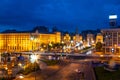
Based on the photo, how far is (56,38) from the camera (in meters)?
Answer: 179

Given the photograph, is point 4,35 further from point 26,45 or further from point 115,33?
point 115,33

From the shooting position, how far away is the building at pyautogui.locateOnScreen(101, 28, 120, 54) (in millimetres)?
120500

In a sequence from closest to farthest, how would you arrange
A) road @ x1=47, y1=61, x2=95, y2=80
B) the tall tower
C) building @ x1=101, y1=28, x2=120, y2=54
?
road @ x1=47, y1=61, x2=95, y2=80 < building @ x1=101, y1=28, x2=120, y2=54 < the tall tower

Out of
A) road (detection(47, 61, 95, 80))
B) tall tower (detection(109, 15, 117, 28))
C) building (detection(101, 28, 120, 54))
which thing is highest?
tall tower (detection(109, 15, 117, 28))

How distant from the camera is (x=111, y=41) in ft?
409

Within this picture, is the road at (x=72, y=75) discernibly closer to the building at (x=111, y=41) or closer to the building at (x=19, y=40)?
the building at (x=111, y=41)

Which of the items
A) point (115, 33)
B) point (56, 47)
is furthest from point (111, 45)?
point (56, 47)

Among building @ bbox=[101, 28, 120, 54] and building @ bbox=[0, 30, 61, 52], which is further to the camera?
building @ bbox=[0, 30, 61, 52]

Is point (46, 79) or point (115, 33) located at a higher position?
point (115, 33)

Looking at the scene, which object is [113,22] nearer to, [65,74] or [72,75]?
[65,74]

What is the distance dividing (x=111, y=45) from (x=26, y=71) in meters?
83.5

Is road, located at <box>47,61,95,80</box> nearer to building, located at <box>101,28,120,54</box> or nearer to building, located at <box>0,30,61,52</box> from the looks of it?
building, located at <box>101,28,120,54</box>

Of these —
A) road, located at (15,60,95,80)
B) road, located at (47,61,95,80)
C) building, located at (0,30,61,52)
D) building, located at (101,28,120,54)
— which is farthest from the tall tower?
road, located at (15,60,95,80)

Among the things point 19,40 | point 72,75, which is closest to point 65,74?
point 72,75
